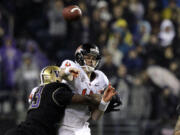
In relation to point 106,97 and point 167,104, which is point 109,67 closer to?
point 167,104

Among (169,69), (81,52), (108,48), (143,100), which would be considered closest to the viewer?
(81,52)

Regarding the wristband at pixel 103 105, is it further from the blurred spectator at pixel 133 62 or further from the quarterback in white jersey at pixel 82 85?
the blurred spectator at pixel 133 62

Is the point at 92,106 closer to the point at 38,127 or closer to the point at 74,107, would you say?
the point at 74,107

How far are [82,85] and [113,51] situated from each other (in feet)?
19.3

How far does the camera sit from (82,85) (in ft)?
20.0

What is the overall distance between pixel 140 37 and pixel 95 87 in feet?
21.2

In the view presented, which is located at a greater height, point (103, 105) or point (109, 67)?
point (109, 67)

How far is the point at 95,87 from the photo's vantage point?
6.25 m

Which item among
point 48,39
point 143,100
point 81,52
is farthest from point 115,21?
point 81,52

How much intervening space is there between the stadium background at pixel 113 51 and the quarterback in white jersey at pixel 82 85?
331 centimetres

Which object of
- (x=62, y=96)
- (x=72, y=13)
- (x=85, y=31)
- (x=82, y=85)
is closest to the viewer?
(x=62, y=96)

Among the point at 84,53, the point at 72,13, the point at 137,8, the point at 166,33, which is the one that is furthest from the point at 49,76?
the point at 137,8

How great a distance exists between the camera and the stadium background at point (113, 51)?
1035 centimetres

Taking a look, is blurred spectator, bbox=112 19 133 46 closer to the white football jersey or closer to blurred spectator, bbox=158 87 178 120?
blurred spectator, bbox=158 87 178 120
